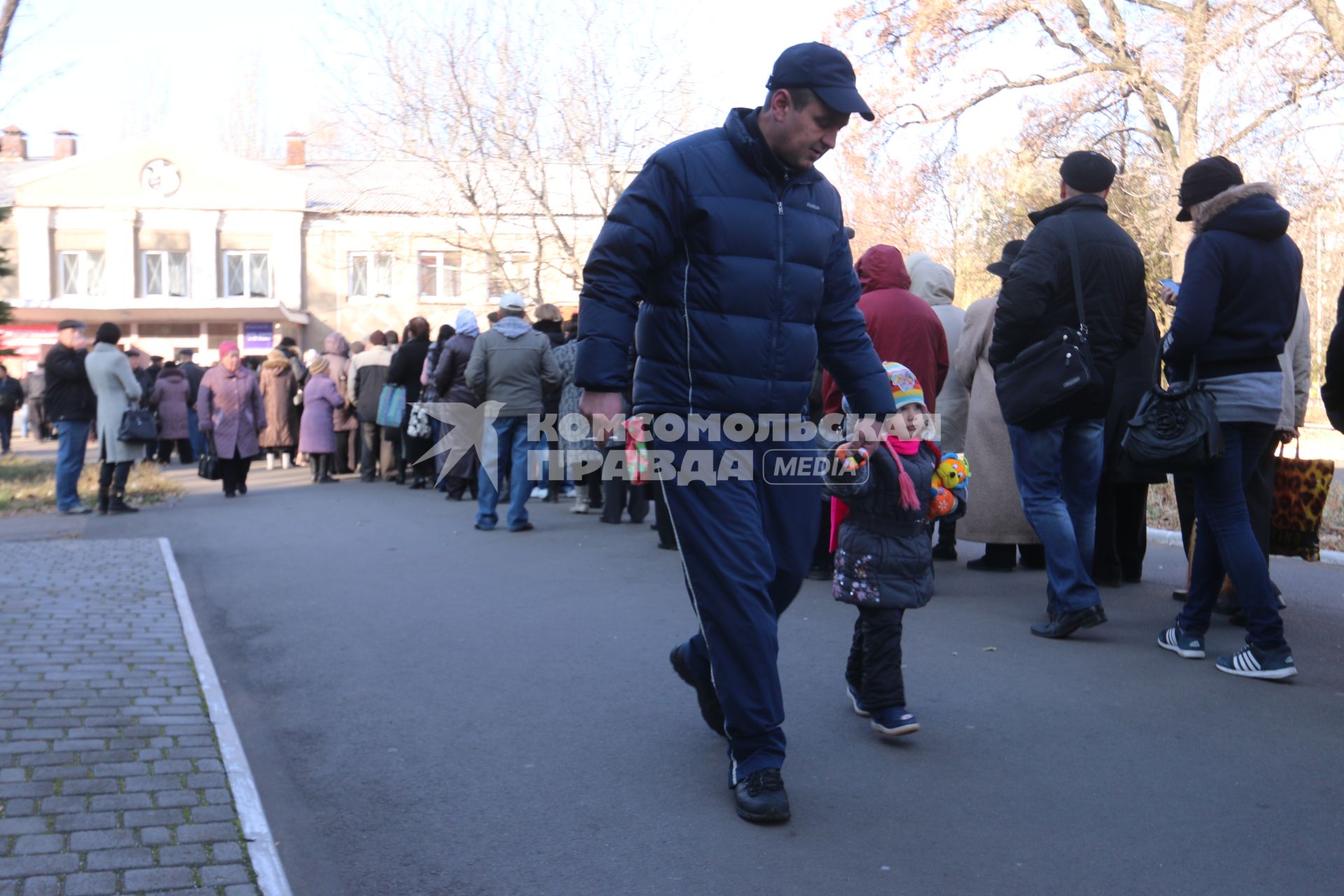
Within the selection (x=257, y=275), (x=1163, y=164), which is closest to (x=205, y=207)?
(x=257, y=275)

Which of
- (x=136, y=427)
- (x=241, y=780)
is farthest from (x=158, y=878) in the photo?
(x=136, y=427)

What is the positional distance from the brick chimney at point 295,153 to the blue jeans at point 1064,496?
4998cm

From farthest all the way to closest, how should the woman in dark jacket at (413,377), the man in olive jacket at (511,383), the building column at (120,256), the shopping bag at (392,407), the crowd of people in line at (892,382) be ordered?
the building column at (120,256) < the shopping bag at (392,407) < the woman in dark jacket at (413,377) < the man in olive jacket at (511,383) < the crowd of people in line at (892,382)

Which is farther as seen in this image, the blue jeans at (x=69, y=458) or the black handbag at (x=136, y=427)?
the blue jeans at (x=69, y=458)

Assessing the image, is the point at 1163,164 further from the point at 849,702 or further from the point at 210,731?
the point at 210,731

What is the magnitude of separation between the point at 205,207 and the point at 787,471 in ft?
154

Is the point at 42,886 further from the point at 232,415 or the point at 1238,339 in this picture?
the point at 232,415

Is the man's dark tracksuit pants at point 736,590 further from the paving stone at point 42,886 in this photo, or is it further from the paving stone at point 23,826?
the paving stone at point 23,826

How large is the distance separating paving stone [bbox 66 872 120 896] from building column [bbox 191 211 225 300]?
46.0 m

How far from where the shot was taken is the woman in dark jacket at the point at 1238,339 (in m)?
5.62

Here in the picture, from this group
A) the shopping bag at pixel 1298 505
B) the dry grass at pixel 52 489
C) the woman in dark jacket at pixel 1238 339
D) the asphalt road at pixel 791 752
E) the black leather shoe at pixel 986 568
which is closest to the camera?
the asphalt road at pixel 791 752

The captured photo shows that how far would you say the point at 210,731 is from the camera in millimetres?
4742

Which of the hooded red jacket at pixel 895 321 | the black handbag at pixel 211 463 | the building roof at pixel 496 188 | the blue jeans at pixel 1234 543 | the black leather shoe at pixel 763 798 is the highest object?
the building roof at pixel 496 188

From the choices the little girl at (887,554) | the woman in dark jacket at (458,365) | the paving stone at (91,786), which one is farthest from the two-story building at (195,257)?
the paving stone at (91,786)
